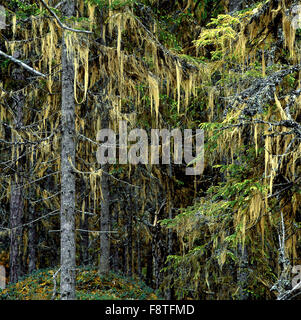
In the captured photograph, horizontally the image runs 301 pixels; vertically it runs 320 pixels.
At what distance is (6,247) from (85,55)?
20908 millimetres

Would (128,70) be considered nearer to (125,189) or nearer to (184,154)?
(184,154)

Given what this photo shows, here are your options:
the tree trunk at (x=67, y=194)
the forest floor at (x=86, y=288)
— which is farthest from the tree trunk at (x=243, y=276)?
the forest floor at (x=86, y=288)

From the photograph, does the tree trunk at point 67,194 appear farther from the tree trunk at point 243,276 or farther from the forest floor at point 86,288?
the tree trunk at point 243,276

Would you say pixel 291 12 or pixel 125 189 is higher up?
pixel 291 12

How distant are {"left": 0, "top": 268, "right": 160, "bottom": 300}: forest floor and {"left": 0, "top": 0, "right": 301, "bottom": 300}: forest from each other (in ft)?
0.21

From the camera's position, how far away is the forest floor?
11.5 meters

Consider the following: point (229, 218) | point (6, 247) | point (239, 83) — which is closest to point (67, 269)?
point (229, 218)

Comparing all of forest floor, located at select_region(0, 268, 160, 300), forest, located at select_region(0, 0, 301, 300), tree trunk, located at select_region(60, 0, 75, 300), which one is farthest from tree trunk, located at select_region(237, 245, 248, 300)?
forest floor, located at select_region(0, 268, 160, 300)

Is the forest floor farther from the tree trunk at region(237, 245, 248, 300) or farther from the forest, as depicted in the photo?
the tree trunk at region(237, 245, 248, 300)

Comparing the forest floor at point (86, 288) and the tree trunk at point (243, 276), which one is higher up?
the tree trunk at point (243, 276)

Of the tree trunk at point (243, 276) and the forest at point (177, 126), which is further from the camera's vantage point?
the tree trunk at point (243, 276)

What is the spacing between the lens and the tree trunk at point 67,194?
305 inches

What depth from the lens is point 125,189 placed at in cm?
1689

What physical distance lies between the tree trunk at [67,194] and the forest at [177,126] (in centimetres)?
2
